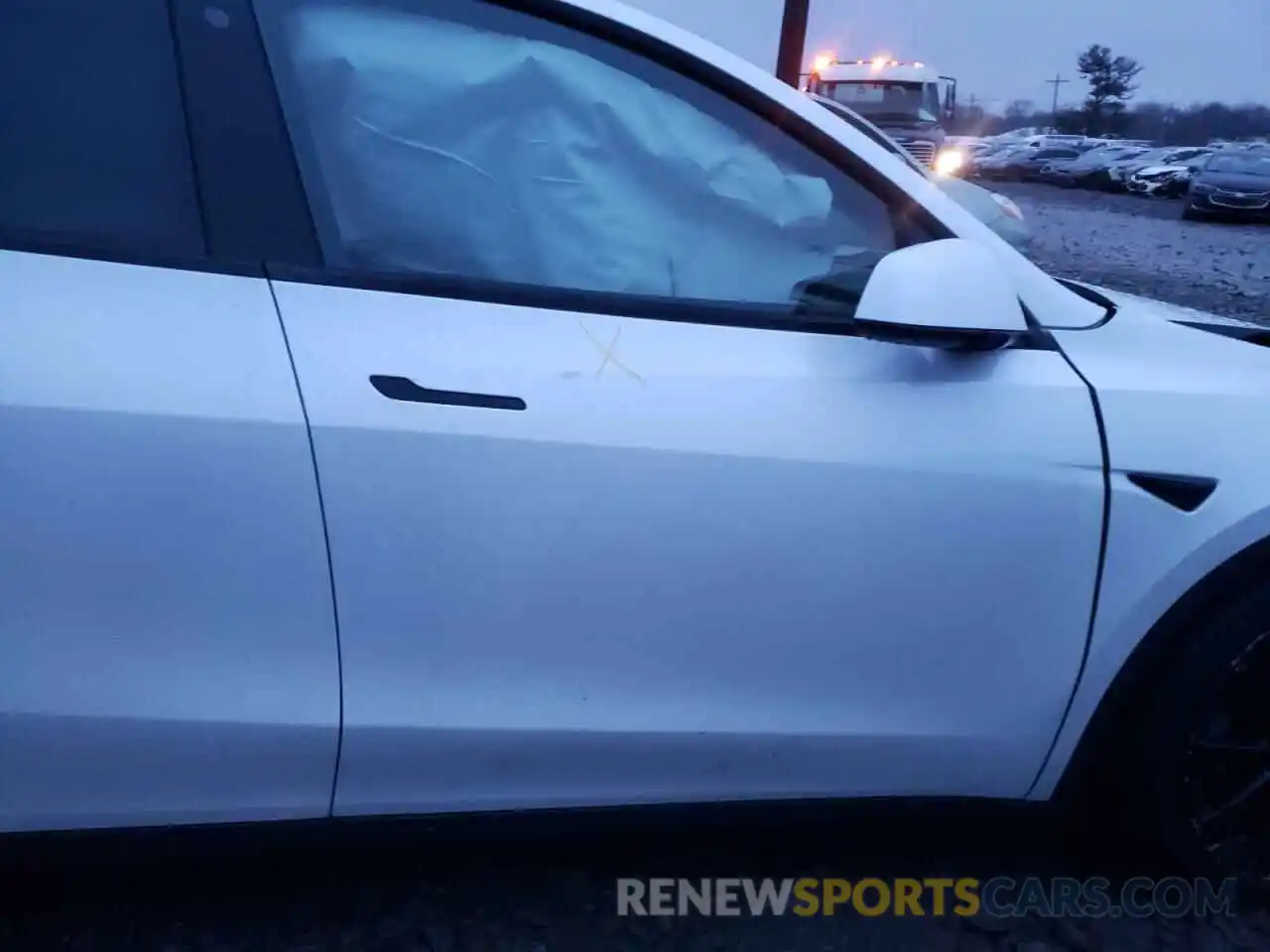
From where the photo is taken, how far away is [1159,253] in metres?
16.4

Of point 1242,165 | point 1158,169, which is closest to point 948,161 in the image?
point 1242,165

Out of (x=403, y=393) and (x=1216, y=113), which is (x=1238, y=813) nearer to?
(x=403, y=393)

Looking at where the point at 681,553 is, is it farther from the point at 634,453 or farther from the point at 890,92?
the point at 890,92

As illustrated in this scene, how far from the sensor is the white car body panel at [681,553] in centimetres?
182

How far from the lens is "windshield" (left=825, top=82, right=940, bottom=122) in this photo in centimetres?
1950

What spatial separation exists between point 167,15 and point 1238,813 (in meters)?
2.21

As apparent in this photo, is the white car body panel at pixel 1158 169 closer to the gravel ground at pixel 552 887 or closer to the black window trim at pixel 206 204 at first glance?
the gravel ground at pixel 552 887

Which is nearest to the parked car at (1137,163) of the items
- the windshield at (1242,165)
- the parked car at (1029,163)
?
the parked car at (1029,163)

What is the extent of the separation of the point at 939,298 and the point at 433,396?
747 mm

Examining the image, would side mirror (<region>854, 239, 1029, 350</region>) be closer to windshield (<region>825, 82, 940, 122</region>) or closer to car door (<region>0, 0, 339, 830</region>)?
car door (<region>0, 0, 339, 830</region>)

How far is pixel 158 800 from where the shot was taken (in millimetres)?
1852

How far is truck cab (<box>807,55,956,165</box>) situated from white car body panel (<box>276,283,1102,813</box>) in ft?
59.3

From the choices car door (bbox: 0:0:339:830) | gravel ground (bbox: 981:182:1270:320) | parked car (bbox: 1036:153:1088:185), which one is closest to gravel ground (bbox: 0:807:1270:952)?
car door (bbox: 0:0:339:830)

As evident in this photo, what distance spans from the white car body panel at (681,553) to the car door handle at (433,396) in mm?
14
